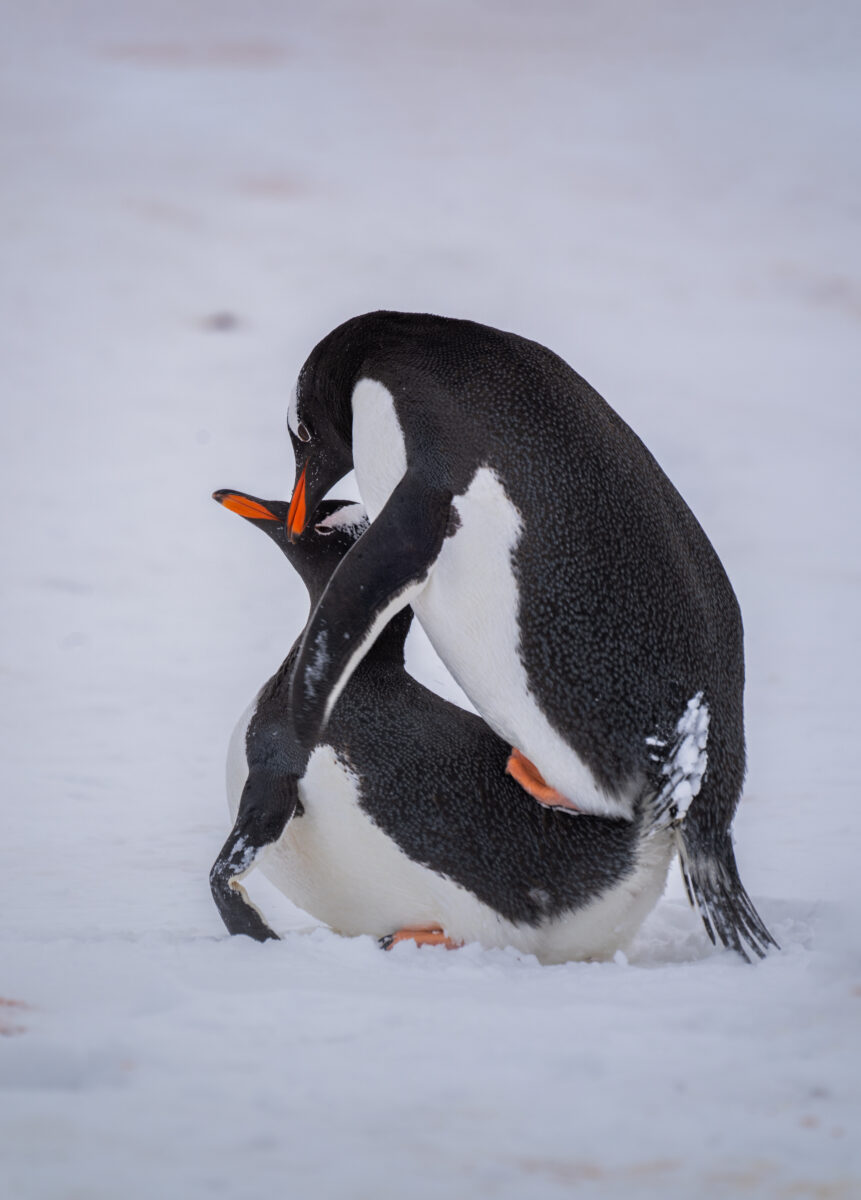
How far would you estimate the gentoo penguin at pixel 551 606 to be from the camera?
1243 millimetres

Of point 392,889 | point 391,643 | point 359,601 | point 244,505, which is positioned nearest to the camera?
point 359,601

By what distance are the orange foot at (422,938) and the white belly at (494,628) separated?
21cm

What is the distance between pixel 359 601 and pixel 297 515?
344mm

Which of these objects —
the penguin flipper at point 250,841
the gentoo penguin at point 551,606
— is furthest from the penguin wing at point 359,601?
the penguin flipper at point 250,841

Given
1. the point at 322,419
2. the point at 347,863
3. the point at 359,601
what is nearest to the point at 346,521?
the point at 322,419

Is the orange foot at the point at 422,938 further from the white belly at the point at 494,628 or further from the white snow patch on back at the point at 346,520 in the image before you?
the white snow patch on back at the point at 346,520

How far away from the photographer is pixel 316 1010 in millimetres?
986

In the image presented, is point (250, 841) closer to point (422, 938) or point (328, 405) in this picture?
point (422, 938)

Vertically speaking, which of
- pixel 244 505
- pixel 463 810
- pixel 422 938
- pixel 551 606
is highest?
pixel 551 606

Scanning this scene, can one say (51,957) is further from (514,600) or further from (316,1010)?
(514,600)

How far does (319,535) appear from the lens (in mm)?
1562

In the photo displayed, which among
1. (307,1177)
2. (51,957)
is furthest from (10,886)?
(307,1177)

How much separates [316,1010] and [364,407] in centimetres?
71

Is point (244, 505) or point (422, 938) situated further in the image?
point (244, 505)
